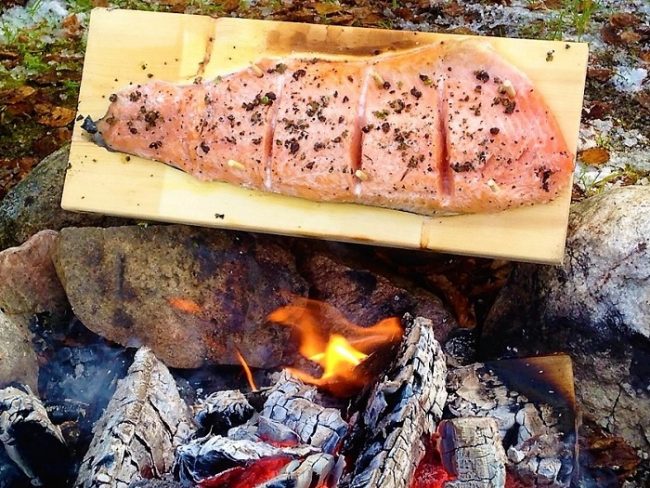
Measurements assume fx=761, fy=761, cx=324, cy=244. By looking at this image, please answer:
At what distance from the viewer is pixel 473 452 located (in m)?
3.12

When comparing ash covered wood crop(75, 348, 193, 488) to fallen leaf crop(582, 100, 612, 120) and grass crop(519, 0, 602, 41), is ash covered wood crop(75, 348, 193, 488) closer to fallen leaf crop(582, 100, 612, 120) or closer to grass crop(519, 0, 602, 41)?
fallen leaf crop(582, 100, 612, 120)

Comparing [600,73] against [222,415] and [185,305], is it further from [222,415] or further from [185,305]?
[222,415]

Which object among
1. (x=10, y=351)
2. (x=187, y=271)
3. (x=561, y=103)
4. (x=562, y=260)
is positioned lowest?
(x=10, y=351)

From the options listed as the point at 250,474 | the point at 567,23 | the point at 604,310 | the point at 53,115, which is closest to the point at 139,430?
the point at 250,474

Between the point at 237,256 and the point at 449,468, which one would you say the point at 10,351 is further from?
the point at 449,468

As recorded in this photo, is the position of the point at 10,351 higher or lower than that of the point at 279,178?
lower

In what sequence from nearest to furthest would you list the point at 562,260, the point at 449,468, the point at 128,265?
the point at 449,468 → the point at 562,260 → the point at 128,265

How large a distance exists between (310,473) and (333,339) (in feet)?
3.60

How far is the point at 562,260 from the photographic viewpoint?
3520 mm

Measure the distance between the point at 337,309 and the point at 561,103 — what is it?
1509mm

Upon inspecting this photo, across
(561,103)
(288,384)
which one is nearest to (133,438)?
(288,384)

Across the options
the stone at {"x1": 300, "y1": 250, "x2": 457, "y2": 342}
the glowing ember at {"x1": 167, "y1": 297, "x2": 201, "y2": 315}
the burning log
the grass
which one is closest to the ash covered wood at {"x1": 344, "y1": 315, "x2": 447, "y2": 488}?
the stone at {"x1": 300, "y1": 250, "x2": 457, "y2": 342}

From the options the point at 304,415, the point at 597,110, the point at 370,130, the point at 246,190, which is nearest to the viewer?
the point at 304,415

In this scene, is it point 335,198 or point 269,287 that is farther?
point 269,287
